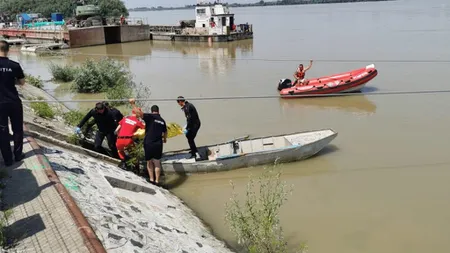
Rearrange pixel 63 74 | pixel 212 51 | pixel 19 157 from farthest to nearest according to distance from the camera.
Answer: pixel 212 51, pixel 63 74, pixel 19 157

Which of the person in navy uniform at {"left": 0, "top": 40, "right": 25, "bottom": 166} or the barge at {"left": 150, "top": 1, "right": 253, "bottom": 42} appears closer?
the person in navy uniform at {"left": 0, "top": 40, "right": 25, "bottom": 166}

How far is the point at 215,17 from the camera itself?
39625mm

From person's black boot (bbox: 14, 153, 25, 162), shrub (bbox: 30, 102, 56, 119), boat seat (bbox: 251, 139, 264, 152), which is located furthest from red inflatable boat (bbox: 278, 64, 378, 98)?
person's black boot (bbox: 14, 153, 25, 162)

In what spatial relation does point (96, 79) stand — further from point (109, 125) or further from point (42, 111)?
point (109, 125)

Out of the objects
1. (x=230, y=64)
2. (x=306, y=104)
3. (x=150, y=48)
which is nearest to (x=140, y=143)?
(x=306, y=104)

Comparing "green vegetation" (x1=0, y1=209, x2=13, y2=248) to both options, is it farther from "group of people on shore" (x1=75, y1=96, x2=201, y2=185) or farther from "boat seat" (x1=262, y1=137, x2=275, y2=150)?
"boat seat" (x1=262, y1=137, x2=275, y2=150)

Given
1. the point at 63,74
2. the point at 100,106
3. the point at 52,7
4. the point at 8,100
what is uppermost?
the point at 52,7

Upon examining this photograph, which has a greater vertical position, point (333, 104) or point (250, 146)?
point (250, 146)

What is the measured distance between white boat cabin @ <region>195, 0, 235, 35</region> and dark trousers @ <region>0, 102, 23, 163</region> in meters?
34.6

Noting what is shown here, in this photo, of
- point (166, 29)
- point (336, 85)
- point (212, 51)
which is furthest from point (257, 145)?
point (166, 29)

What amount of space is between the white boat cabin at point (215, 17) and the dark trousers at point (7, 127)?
3456 centimetres

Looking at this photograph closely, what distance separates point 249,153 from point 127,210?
3.84 metres

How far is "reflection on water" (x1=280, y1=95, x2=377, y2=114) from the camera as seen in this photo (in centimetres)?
1457

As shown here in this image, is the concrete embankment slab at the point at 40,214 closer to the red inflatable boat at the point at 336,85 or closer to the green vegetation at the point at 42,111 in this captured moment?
the green vegetation at the point at 42,111
